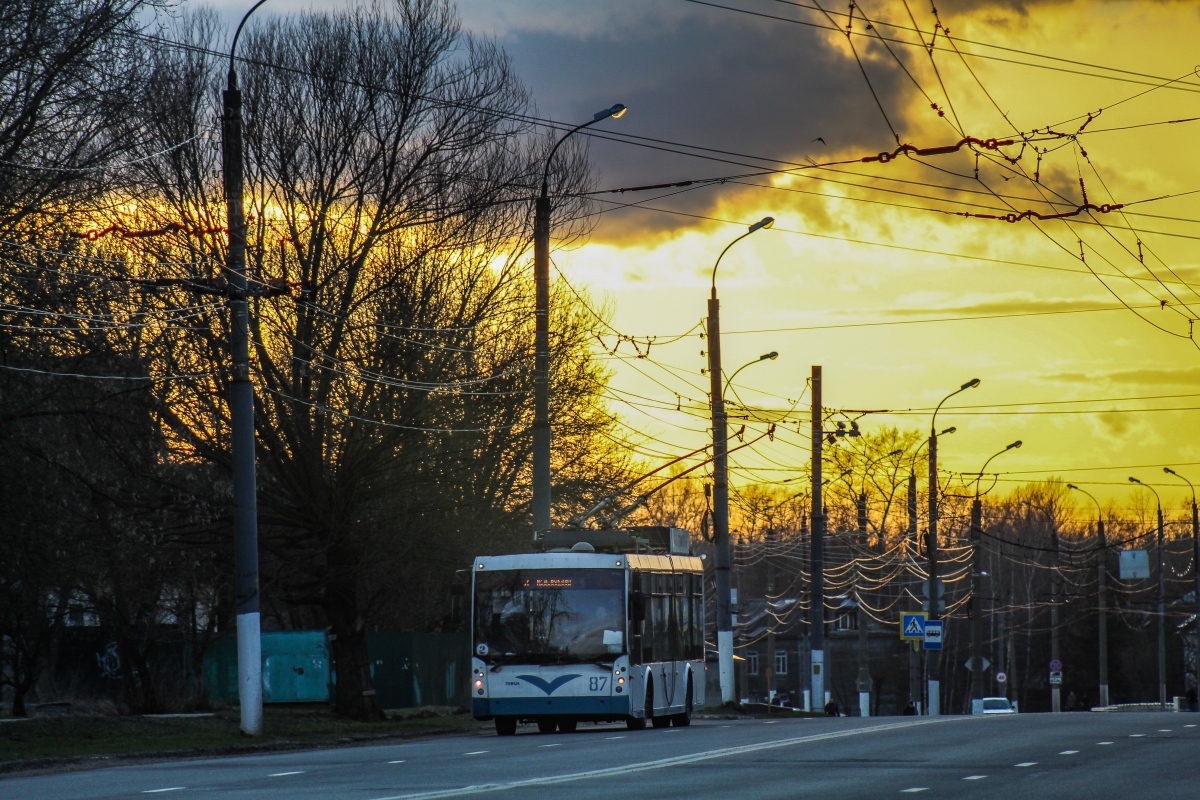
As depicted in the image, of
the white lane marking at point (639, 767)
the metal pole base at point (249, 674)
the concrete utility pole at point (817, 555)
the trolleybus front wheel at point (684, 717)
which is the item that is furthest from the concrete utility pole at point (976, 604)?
the metal pole base at point (249, 674)

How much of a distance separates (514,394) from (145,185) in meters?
9.02

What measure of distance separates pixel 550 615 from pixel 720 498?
10.7 m

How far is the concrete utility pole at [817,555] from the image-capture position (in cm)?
3791

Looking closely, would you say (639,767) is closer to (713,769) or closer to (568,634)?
(713,769)

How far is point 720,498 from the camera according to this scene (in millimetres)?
34250

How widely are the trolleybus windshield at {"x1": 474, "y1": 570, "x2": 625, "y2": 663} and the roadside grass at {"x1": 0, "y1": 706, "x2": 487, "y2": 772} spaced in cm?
256

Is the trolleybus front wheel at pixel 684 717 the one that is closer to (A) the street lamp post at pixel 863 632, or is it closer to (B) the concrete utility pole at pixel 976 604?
(B) the concrete utility pole at pixel 976 604

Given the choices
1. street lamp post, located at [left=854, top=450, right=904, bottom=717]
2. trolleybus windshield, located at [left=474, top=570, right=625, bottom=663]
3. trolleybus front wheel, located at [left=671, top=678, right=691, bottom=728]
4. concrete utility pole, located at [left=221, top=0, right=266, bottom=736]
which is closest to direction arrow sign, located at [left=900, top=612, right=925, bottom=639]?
street lamp post, located at [left=854, top=450, right=904, bottom=717]

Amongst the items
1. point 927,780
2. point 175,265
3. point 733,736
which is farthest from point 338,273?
point 927,780

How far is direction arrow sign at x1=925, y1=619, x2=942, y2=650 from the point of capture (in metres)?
42.1

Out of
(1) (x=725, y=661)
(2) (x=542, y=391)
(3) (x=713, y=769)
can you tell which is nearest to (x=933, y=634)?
(1) (x=725, y=661)

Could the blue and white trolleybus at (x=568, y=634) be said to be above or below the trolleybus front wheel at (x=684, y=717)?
above

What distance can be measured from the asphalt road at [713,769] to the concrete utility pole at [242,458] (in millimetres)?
2063

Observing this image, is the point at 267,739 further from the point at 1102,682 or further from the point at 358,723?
the point at 1102,682
